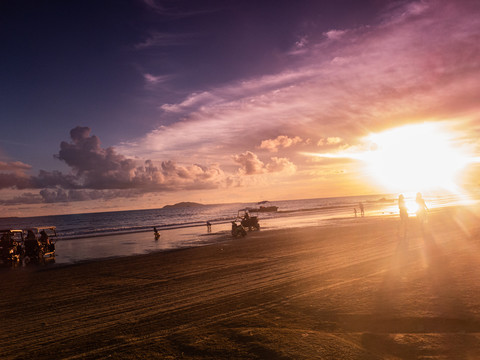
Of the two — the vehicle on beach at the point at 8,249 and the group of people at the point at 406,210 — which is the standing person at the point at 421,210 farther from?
the vehicle on beach at the point at 8,249

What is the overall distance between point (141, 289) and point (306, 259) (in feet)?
21.9

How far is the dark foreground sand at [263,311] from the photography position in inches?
202

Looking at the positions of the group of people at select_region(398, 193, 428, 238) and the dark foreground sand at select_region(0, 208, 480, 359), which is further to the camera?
the group of people at select_region(398, 193, 428, 238)

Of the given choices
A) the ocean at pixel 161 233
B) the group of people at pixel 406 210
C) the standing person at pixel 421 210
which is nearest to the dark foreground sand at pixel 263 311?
the group of people at pixel 406 210

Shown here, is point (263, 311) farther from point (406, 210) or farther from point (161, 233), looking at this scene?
point (161, 233)

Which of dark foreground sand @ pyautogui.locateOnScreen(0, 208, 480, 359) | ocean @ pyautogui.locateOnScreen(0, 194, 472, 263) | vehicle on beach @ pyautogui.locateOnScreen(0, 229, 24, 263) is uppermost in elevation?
vehicle on beach @ pyautogui.locateOnScreen(0, 229, 24, 263)

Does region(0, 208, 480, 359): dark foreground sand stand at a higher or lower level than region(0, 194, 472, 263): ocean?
higher

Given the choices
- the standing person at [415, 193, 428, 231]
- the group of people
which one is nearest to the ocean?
the group of people

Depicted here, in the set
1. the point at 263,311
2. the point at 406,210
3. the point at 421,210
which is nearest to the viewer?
the point at 263,311

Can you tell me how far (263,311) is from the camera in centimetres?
692

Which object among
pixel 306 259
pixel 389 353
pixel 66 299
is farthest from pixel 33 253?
pixel 389 353

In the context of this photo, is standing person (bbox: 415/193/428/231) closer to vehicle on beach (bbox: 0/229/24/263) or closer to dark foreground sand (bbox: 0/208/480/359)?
dark foreground sand (bbox: 0/208/480/359)

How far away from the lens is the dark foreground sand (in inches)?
202

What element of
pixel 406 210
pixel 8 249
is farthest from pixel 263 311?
pixel 8 249
